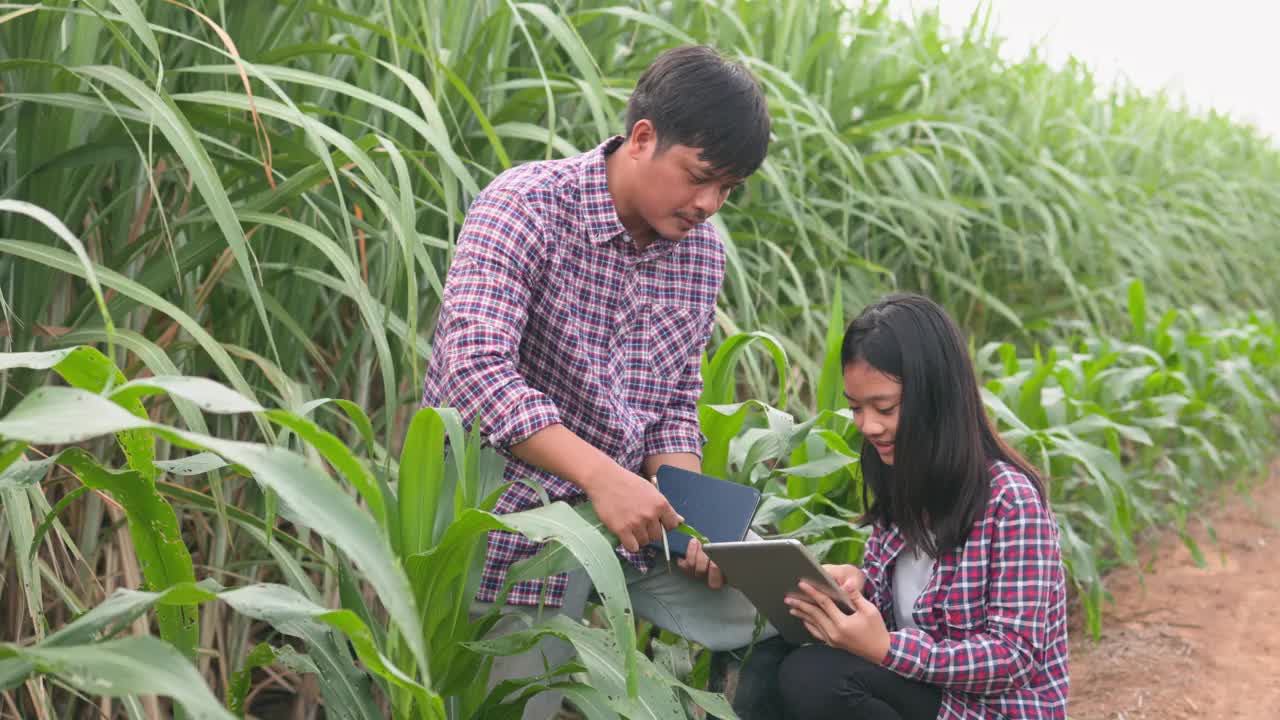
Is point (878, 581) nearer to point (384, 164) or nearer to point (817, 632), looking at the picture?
point (817, 632)

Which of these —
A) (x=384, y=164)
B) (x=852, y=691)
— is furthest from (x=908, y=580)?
(x=384, y=164)

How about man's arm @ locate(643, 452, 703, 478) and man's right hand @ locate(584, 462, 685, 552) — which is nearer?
man's right hand @ locate(584, 462, 685, 552)

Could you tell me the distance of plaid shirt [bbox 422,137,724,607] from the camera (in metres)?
1.41

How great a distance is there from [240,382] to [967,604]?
0.88 metres

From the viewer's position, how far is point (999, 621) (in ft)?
4.85

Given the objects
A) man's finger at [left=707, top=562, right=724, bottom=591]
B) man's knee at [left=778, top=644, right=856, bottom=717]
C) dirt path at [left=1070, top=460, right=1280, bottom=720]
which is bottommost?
dirt path at [left=1070, top=460, right=1280, bottom=720]

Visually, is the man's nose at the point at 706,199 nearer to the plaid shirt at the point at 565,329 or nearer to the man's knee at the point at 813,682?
the plaid shirt at the point at 565,329

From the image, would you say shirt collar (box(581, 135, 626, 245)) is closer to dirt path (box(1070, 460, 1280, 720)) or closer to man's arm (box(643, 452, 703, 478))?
man's arm (box(643, 452, 703, 478))

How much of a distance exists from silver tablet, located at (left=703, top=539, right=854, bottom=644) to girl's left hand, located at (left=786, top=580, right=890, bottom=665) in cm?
1

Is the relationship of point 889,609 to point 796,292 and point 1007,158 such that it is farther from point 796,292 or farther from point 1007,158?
point 1007,158

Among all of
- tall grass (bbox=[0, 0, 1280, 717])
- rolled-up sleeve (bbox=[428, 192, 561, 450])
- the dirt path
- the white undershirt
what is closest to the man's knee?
the white undershirt

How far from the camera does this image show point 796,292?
265 cm

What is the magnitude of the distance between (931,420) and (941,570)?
0.61ft

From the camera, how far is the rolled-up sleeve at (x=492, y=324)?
1376mm
